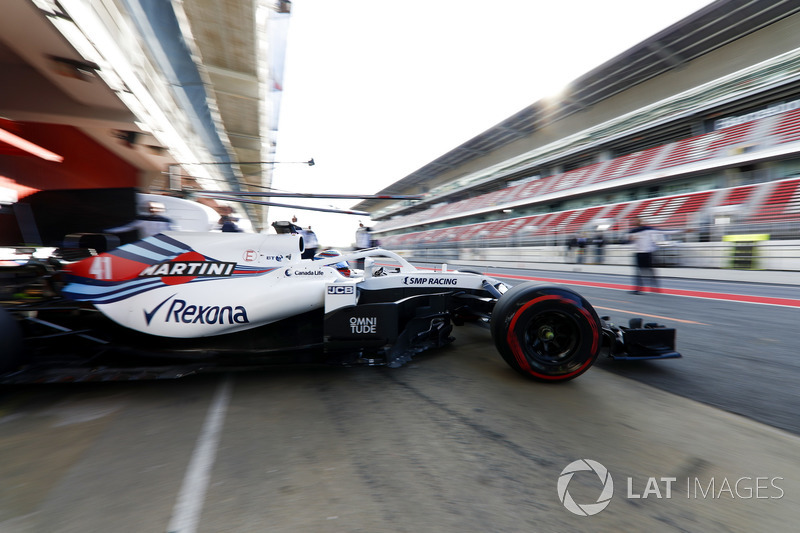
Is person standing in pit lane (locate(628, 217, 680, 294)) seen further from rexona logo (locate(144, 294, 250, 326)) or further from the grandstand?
rexona logo (locate(144, 294, 250, 326))

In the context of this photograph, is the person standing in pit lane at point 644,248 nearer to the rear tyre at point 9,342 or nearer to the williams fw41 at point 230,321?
the williams fw41 at point 230,321

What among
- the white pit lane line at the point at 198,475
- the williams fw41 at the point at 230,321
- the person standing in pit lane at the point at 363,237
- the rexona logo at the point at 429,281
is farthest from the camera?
the person standing in pit lane at the point at 363,237

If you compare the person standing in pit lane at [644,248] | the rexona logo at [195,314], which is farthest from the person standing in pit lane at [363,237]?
the rexona logo at [195,314]

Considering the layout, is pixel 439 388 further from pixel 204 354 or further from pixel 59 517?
pixel 59 517

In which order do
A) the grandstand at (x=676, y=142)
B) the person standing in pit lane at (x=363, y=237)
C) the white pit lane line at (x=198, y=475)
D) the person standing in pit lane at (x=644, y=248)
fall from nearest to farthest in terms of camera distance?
the white pit lane line at (x=198, y=475) → the person standing in pit lane at (x=644, y=248) → the person standing in pit lane at (x=363, y=237) → the grandstand at (x=676, y=142)

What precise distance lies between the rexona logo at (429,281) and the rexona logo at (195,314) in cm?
124

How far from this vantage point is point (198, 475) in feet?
4.59

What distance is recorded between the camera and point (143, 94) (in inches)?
252

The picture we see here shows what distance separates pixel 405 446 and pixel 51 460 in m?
1.58

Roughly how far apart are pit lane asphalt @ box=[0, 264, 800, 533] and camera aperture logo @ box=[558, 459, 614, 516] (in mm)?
24

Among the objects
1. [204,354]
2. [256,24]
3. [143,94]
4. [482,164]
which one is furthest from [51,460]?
[482,164]

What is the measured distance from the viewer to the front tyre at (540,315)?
229 centimetres

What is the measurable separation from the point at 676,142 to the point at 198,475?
2713cm

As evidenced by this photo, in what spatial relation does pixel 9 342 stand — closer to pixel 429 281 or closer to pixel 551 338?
pixel 429 281
